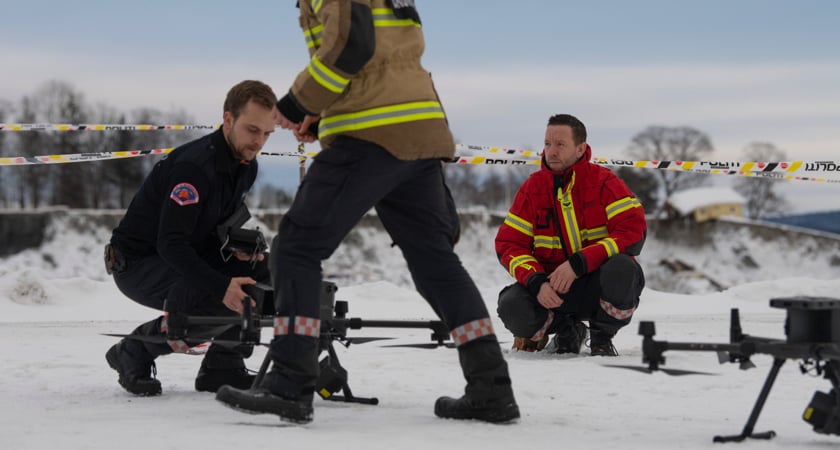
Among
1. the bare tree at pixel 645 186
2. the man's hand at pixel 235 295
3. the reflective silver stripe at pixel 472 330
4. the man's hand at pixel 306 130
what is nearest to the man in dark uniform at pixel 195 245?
the man's hand at pixel 235 295

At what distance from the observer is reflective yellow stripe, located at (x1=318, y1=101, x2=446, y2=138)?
3426 mm

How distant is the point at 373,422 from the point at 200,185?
1.26 meters

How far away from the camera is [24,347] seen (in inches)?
241

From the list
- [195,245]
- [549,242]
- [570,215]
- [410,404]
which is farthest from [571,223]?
[195,245]

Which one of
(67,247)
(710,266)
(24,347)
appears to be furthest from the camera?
(710,266)

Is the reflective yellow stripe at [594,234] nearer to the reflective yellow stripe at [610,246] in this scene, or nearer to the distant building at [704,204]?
the reflective yellow stripe at [610,246]

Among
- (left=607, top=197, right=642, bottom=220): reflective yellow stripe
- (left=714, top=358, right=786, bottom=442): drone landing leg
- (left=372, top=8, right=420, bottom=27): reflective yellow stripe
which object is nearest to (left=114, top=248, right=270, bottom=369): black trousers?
(left=372, top=8, right=420, bottom=27): reflective yellow stripe

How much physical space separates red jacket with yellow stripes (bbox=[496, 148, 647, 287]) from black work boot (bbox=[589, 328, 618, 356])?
1.34 feet

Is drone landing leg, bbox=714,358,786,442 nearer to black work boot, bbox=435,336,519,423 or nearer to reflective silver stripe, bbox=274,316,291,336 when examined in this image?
black work boot, bbox=435,336,519,423

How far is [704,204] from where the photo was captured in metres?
53.0

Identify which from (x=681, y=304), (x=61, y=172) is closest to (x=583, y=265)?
(x=681, y=304)

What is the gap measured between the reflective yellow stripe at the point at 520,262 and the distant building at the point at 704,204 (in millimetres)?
48712

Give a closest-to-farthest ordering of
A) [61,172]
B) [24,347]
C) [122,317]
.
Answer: [24,347] → [122,317] → [61,172]

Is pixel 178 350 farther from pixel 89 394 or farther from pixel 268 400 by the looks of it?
pixel 268 400
